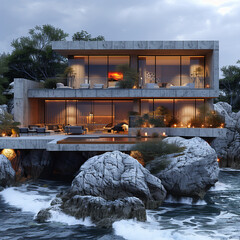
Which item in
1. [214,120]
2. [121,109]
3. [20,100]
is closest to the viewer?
[214,120]

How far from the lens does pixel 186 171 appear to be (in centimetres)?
1395

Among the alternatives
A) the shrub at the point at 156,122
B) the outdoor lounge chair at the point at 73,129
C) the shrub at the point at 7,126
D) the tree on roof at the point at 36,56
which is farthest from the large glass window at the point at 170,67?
the tree on roof at the point at 36,56

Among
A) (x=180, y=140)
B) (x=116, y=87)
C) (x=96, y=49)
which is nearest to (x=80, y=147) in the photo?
(x=180, y=140)

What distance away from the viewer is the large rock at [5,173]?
597 inches

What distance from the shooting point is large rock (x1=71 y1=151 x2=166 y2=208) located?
12.2m

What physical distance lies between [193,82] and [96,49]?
8645 mm

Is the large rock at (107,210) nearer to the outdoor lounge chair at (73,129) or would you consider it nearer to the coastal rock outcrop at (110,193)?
the coastal rock outcrop at (110,193)

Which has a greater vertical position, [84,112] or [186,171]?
[84,112]

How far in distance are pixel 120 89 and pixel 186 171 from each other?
10606 millimetres

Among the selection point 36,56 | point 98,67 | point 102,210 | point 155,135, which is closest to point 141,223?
point 102,210

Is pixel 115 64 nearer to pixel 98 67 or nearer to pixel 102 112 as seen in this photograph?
pixel 98 67

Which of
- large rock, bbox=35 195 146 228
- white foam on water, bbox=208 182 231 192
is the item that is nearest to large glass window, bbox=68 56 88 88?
white foam on water, bbox=208 182 231 192

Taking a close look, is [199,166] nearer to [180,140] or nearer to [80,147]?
[180,140]

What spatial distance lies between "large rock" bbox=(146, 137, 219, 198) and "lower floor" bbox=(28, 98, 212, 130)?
31.8ft
